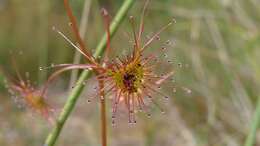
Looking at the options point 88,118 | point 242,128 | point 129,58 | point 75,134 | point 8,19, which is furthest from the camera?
point 8,19

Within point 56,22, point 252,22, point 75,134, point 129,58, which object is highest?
point 56,22

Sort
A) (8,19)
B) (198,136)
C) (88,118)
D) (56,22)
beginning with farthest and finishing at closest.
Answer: (8,19) < (56,22) < (88,118) < (198,136)

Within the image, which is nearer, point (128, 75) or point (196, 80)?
point (128, 75)

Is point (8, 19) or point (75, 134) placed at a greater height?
point (8, 19)

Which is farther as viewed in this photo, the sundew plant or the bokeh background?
the bokeh background

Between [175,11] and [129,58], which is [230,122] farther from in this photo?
[129,58]

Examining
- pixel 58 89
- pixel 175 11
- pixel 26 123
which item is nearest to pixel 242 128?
pixel 175 11

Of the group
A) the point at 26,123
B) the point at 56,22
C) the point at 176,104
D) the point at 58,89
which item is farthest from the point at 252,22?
the point at 56,22

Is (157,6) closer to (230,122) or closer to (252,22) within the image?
(252,22)

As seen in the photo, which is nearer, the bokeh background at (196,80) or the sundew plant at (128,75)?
the sundew plant at (128,75)

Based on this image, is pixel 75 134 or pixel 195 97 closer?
pixel 195 97
